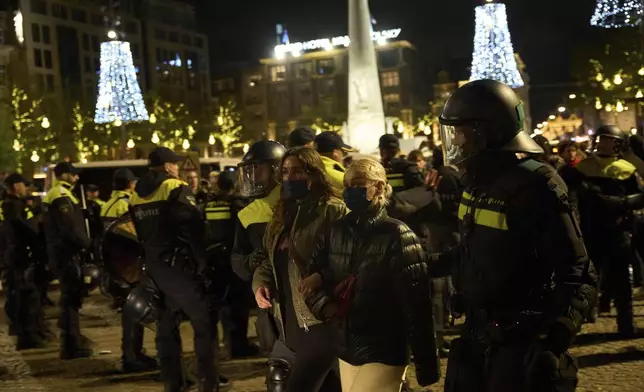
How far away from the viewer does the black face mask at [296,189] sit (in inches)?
195

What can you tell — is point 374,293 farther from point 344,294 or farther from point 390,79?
point 390,79

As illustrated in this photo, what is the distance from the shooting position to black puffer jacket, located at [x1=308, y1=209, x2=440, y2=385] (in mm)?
4309

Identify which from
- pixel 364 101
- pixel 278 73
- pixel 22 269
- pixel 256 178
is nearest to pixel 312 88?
pixel 278 73

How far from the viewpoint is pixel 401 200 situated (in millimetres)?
8695

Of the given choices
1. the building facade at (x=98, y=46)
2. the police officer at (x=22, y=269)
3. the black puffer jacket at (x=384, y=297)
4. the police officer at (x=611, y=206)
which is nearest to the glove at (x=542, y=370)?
the black puffer jacket at (x=384, y=297)

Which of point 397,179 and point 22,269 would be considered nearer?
point 397,179

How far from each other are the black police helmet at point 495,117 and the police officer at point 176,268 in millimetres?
3441

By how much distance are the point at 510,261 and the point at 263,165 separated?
2.63 m

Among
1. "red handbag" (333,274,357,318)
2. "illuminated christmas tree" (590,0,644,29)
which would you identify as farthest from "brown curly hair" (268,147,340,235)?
"illuminated christmas tree" (590,0,644,29)

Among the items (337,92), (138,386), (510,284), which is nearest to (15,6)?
(337,92)

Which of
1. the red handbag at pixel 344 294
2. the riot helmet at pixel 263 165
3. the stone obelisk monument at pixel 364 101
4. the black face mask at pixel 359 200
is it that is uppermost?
the stone obelisk monument at pixel 364 101

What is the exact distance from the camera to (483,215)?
395 cm

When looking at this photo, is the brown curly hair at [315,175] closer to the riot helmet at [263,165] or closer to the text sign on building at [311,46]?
the riot helmet at [263,165]

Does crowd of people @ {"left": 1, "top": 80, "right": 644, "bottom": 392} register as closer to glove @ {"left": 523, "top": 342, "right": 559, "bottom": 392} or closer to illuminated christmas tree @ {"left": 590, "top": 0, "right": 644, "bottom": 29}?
glove @ {"left": 523, "top": 342, "right": 559, "bottom": 392}
